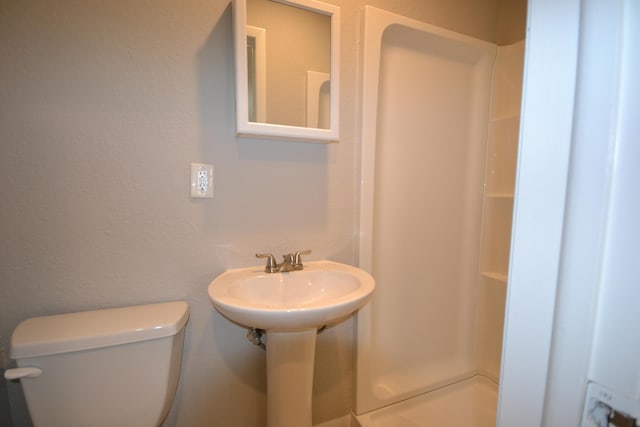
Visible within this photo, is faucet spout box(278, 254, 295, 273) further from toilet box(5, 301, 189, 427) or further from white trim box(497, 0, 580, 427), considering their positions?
→ white trim box(497, 0, 580, 427)

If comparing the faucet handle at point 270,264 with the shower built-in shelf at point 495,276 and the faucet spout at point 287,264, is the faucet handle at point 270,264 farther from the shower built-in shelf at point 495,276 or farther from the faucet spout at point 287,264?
the shower built-in shelf at point 495,276

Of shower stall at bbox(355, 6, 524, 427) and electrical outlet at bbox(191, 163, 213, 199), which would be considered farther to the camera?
shower stall at bbox(355, 6, 524, 427)

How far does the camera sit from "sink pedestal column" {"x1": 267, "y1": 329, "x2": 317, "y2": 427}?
0.89 meters

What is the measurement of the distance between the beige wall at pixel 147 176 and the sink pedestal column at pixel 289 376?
0.53ft

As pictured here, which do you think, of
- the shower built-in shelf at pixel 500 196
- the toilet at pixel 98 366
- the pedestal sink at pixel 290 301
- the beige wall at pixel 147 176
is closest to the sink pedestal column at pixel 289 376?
Answer: the pedestal sink at pixel 290 301

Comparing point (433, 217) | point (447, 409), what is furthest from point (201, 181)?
point (447, 409)

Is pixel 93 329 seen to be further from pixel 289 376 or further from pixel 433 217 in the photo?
pixel 433 217

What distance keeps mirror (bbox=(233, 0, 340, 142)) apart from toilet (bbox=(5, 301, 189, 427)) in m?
0.69

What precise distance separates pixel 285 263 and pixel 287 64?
0.75m

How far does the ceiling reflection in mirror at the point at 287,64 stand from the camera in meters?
0.92

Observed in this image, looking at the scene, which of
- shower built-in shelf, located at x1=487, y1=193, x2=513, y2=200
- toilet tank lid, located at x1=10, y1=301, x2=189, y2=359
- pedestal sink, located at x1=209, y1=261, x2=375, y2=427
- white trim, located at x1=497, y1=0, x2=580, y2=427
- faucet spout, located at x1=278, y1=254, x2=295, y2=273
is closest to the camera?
white trim, located at x1=497, y1=0, x2=580, y2=427

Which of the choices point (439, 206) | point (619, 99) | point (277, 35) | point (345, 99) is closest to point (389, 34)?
point (345, 99)

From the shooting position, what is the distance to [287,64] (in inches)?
39.2

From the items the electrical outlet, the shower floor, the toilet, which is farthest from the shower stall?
the toilet
